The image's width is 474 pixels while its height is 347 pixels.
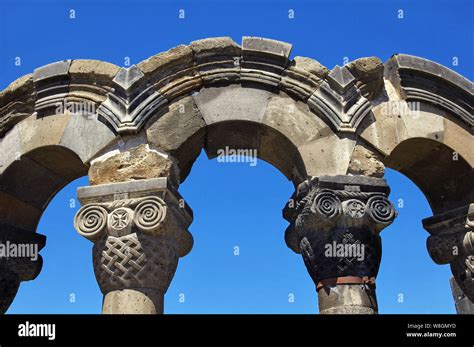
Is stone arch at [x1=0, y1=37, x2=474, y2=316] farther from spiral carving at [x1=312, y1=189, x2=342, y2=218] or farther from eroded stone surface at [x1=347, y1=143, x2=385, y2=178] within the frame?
spiral carving at [x1=312, y1=189, x2=342, y2=218]

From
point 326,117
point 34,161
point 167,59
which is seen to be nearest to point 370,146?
point 326,117

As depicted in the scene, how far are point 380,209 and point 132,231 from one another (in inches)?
95.5

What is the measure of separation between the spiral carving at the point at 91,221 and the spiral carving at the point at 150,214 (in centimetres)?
34

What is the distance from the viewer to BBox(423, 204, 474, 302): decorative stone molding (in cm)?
820

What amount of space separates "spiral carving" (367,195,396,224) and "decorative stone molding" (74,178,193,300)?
6.31 ft

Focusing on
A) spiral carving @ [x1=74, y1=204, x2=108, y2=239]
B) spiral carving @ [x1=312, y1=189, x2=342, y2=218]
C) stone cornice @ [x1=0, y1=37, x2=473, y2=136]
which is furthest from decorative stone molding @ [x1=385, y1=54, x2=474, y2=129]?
spiral carving @ [x1=74, y1=204, x2=108, y2=239]

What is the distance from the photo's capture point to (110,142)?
808cm

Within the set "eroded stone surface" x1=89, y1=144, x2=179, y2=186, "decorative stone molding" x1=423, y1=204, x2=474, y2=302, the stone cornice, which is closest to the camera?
"eroded stone surface" x1=89, y1=144, x2=179, y2=186

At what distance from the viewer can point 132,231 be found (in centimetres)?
744

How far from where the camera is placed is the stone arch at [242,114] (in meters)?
7.93

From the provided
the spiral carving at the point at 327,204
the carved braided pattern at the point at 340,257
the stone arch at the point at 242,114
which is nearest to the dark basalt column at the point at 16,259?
the stone arch at the point at 242,114

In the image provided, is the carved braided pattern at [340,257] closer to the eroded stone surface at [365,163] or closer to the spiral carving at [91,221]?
the eroded stone surface at [365,163]

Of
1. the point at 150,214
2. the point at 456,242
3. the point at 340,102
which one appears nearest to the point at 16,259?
the point at 150,214

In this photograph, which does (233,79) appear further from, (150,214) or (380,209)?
(380,209)
